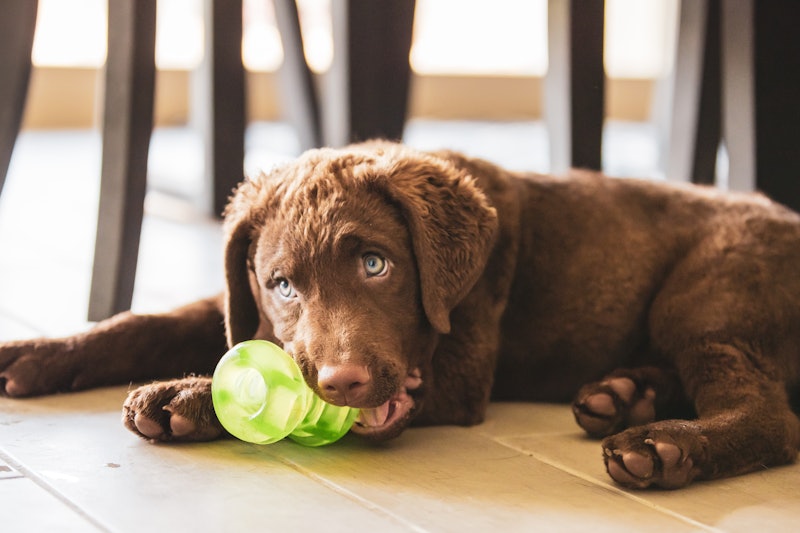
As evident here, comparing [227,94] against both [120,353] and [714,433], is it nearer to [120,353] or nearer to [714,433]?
[120,353]

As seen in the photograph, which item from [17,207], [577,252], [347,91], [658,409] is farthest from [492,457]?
[17,207]

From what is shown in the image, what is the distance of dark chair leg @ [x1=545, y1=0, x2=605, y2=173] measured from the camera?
374 cm

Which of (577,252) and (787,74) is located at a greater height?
(787,74)

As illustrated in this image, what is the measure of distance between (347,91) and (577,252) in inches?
44.4

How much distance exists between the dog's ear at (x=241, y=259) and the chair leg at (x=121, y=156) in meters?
0.79

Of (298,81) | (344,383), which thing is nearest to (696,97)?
(298,81)

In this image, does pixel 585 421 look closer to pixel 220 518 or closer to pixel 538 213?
pixel 538 213

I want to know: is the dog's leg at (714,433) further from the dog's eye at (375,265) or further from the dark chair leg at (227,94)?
the dark chair leg at (227,94)

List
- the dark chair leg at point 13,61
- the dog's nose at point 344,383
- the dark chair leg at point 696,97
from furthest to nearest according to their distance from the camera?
the dark chair leg at point 696,97, the dark chair leg at point 13,61, the dog's nose at point 344,383

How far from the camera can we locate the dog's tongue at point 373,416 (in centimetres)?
262

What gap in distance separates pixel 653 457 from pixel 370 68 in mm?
1899

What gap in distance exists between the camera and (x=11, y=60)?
11.2 ft

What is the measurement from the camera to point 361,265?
2582 mm

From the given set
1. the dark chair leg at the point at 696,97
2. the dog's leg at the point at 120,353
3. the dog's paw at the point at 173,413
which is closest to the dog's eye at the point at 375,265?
the dog's paw at the point at 173,413
